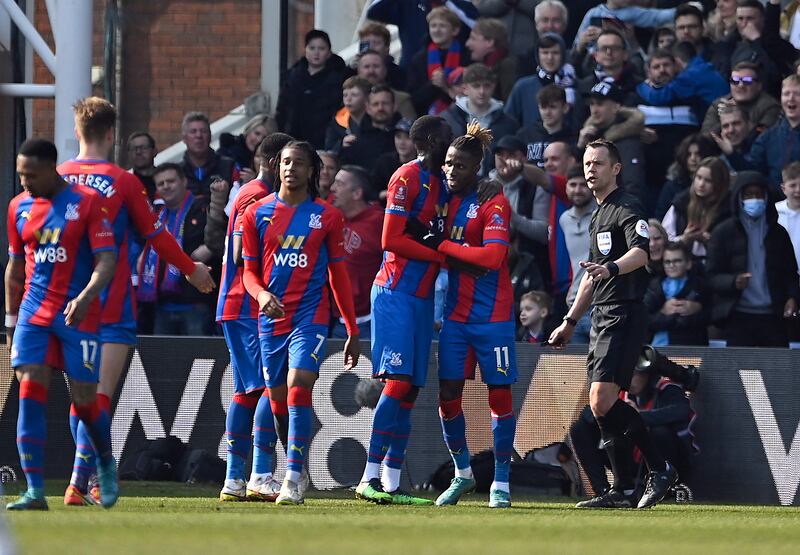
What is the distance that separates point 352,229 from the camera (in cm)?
1342

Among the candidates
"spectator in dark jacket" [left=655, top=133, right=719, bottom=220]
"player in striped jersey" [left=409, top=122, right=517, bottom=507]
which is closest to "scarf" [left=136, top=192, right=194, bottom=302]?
"player in striped jersey" [left=409, top=122, right=517, bottom=507]

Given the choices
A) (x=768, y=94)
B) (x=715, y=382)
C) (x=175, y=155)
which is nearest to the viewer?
(x=715, y=382)

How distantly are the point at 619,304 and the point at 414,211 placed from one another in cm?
144

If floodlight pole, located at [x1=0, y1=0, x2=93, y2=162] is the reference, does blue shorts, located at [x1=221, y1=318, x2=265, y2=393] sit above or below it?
below

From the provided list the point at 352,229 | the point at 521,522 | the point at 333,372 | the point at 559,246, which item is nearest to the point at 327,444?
the point at 333,372

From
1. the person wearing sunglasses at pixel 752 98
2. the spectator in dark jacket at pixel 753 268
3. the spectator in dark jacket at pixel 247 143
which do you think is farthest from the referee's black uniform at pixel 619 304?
the spectator in dark jacket at pixel 247 143

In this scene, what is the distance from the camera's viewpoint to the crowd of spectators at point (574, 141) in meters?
13.2

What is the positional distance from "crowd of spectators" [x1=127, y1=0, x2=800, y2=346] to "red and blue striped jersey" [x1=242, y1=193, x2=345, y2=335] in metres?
3.08

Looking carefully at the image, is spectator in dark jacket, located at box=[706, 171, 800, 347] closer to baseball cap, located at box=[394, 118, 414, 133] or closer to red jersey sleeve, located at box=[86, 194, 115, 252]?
baseball cap, located at box=[394, 118, 414, 133]

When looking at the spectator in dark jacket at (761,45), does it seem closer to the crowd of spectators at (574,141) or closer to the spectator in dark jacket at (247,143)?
the crowd of spectators at (574,141)

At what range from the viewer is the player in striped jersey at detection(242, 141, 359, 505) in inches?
393

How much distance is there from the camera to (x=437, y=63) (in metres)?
15.9

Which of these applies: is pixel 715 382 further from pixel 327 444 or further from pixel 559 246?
pixel 327 444

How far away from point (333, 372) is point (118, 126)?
32.1ft
